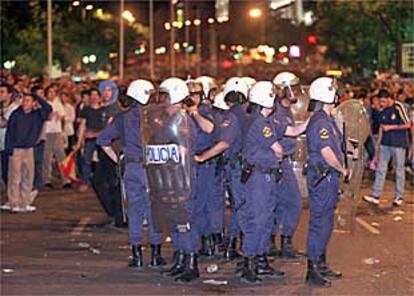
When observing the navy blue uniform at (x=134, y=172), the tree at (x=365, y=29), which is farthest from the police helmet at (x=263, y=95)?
the tree at (x=365, y=29)

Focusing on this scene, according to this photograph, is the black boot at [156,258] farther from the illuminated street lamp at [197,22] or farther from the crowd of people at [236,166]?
the illuminated street lamp at [197,22]

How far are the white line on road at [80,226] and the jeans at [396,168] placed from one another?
4561mm

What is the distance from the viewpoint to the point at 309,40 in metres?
Result: 75.5

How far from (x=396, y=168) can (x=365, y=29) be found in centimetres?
3508

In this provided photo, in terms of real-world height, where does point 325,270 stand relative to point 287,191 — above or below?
below

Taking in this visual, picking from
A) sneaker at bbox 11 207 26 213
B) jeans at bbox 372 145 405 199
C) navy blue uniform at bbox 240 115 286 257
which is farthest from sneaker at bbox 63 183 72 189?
navy blue uniform at bbox 240 115 286 257

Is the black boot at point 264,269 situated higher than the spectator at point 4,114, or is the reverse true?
the spectator at point 4,114

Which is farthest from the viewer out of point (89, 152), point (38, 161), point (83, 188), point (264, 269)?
point (83, 188)

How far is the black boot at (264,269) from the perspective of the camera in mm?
10875

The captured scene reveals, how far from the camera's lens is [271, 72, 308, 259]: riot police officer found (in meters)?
11.9

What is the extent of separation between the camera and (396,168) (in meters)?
17.4

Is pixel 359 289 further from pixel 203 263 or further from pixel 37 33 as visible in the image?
pixel 37 33

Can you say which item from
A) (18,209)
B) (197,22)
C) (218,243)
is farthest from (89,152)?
(197,22)

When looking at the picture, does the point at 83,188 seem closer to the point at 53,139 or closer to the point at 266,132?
the point at 53,139
